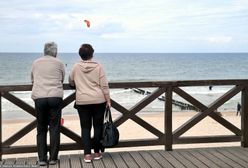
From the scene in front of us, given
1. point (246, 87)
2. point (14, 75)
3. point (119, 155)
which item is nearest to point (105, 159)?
point (119, 155)

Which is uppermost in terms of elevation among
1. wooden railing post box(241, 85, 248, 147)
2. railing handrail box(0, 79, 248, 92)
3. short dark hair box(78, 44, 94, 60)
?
short dark hair box(78, 44, 94, 60)

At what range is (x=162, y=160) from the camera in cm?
520

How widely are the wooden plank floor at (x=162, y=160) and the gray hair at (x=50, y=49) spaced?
4.63ft

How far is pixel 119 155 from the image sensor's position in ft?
17.9

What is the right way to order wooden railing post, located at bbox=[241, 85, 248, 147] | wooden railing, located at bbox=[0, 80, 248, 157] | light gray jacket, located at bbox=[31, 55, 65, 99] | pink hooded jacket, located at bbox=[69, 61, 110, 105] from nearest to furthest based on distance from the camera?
light gray jacket, located at bbox=[31, 55, 65, 99] < pink hooded jacket, located at bbox=[69, 61, 110, 105] < wooden railing, located at bbox=[0, 80, 248, 157] < wooden railing post, located at bbox=[241, 85, 248, 147]

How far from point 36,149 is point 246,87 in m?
3.22

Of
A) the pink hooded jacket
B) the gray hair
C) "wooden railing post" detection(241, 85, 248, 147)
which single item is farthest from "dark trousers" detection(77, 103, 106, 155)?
"wooden railing post" detection(241, 85, 248, 147)

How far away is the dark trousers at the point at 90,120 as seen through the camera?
5105 millimetres

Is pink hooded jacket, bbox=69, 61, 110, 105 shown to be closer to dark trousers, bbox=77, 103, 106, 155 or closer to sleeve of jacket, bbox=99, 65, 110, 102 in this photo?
sleeve of jacket, bbox=99, 65, 110, 102

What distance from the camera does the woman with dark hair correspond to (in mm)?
5020

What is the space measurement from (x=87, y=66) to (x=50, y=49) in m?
0.51

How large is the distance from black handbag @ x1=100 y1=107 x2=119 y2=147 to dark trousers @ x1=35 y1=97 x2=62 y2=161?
23.8 inches

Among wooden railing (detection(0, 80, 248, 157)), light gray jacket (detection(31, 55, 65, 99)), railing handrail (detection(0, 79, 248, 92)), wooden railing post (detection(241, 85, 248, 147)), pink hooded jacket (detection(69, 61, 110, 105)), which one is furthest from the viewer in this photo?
wooden railing post (detection(241, 85, 248, 147))

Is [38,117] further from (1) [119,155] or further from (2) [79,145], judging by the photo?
(1) [119,155]
